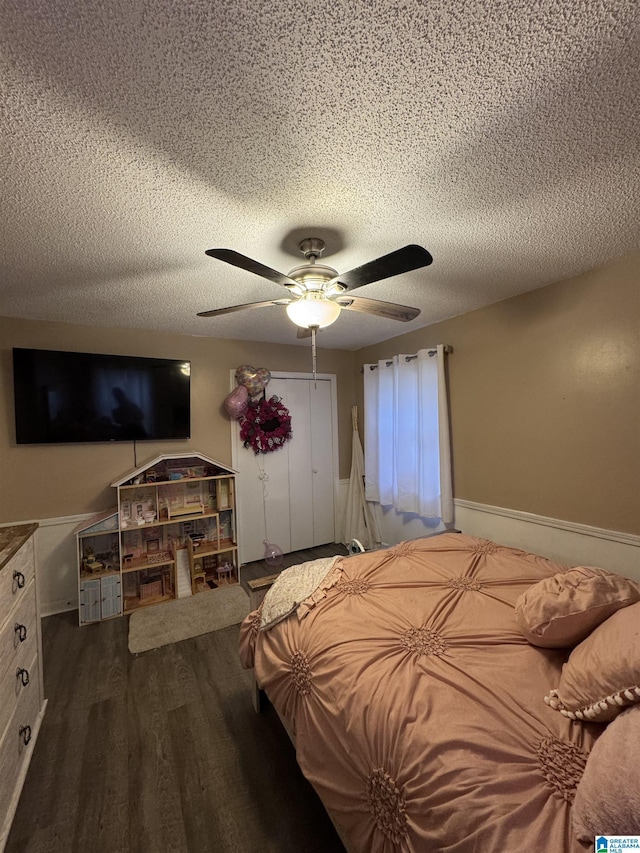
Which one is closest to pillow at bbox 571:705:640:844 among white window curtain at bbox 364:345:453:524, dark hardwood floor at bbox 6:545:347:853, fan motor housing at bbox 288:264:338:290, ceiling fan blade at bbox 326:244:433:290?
dark hardwood floor at bbox 6:545:347:853

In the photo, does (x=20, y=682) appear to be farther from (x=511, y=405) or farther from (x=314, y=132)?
(x=511, y=405)

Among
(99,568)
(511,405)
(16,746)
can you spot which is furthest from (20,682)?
(511,405)

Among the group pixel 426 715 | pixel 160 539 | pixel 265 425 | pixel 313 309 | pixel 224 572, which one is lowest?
pixel 224 572

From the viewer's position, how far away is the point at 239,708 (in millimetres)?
1831

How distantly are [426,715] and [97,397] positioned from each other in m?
3.10

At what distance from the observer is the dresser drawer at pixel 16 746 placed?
4.07ft

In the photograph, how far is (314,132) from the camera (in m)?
1.05

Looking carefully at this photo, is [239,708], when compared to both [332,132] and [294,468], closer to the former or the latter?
[294,468]

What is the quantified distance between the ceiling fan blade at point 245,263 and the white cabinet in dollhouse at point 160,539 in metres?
2.05

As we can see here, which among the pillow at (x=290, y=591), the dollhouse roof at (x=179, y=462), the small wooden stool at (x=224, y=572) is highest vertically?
the dollhouse roof at (x=179, y=462)

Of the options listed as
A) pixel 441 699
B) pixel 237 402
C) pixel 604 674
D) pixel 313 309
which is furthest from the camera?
pixel 237 402

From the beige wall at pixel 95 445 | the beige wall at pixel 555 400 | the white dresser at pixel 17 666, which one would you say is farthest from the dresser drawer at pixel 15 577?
the beige wall at pixel 555 400

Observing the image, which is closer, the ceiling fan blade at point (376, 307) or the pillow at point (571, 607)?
the pillow at point (571, 607)

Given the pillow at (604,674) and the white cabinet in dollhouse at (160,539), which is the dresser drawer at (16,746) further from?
the pillow at (604,674)
